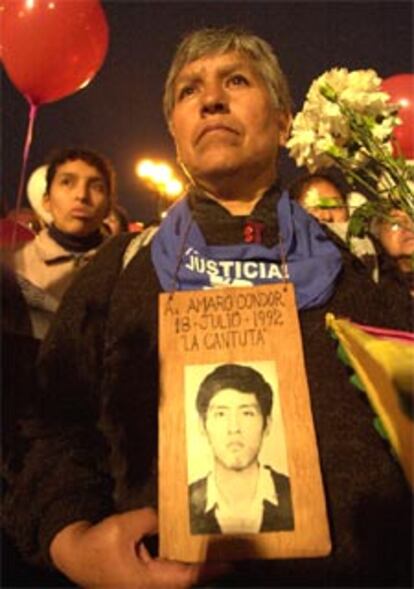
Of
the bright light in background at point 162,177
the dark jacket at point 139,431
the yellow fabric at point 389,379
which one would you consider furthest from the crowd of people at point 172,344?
the bright light in background at point 162,177

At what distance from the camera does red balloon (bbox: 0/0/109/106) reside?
212 centimetres

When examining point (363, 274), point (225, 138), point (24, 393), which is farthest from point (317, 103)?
point (24, 393)

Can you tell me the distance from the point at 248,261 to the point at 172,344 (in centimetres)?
25

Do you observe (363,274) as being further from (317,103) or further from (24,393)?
(24,393)

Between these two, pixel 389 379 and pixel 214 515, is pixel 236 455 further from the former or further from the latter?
pixel 389 379

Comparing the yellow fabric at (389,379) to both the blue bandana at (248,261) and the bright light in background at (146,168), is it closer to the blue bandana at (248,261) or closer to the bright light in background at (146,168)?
the blue bandana at (248,261)

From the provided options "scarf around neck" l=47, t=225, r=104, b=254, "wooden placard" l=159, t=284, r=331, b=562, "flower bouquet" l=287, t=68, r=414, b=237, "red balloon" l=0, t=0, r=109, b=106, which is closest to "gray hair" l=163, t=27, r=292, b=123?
"flower bouquet" l=287, t=68, r=414, b=237

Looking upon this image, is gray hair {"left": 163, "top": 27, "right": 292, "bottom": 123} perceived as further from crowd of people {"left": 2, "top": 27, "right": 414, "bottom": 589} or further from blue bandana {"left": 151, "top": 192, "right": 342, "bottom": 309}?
blue bandana {"left": 151, "top": 192, "right": 342, "bottom": 309}

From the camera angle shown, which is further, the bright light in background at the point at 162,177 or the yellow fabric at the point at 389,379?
the bright light in background at the point at 162,177

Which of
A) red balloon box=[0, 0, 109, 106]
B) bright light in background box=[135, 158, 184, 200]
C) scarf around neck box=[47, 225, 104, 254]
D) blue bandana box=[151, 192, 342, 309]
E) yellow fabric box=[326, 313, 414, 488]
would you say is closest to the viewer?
yellow fabric box=[326, 313, 414, 488]

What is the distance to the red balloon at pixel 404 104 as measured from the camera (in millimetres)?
2153

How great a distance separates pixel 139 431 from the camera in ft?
3.75

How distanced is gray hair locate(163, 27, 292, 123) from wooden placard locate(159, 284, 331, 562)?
53 centimetres

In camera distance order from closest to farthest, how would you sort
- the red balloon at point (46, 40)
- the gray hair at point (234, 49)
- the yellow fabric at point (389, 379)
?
the yellow fabric at point (389, 379) < the gray hair at point (234, 49) < the red balloon at point (46, 40)
